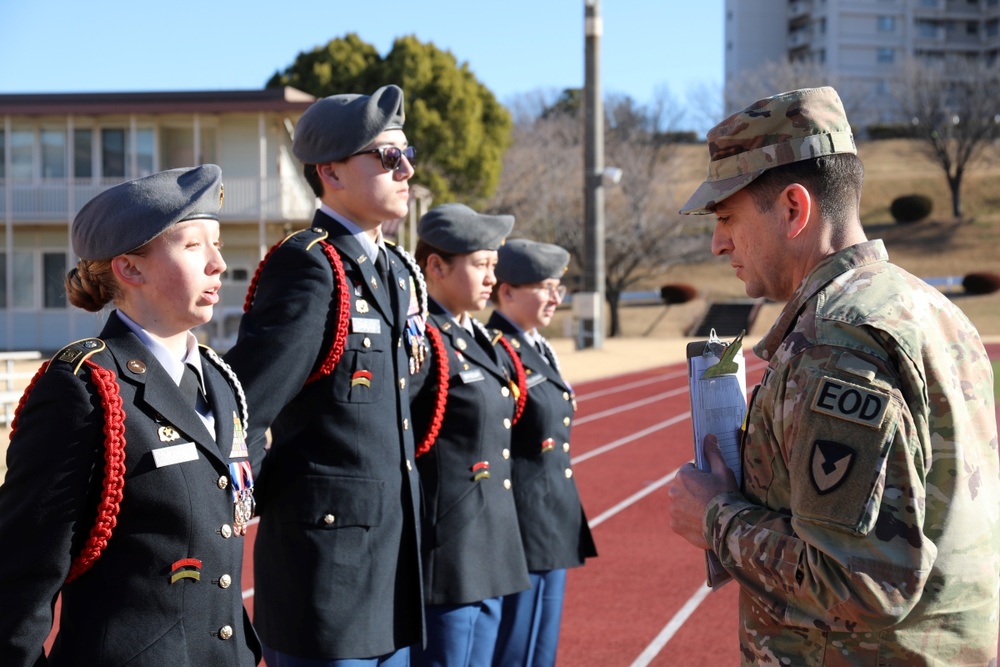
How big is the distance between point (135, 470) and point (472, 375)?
75.6 inches

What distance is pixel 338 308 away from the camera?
10.8 ft

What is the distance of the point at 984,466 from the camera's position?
6.98 ft

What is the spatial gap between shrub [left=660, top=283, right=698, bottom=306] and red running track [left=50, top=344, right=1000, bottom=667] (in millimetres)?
32264

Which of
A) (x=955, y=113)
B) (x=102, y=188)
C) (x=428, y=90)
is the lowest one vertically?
(x=102, y=188)

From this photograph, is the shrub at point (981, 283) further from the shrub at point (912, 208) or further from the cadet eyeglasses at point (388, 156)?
the cadet eyeglasses at point (388, 156)

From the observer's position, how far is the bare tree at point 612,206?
4156 centimetres

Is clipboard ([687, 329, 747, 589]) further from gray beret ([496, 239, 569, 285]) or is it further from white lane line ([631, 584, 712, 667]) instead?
white lane line ([631, 584, 712, 667])

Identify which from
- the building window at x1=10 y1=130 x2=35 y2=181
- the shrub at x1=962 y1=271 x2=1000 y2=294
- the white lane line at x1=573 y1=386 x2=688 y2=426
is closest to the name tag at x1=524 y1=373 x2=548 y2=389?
the white lane line at x1=573 y1=386 x2=688 y2=426

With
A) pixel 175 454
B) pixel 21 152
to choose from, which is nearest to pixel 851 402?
pixel 175 454

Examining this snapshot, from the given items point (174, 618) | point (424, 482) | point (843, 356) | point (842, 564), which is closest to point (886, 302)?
point (843, 356)

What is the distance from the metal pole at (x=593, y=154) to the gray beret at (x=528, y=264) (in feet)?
72.6

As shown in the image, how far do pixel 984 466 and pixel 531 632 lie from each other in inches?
107

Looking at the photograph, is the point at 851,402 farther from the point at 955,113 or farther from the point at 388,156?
the point at 955,113

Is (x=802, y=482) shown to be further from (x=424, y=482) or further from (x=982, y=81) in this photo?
(x=982, y=81)
